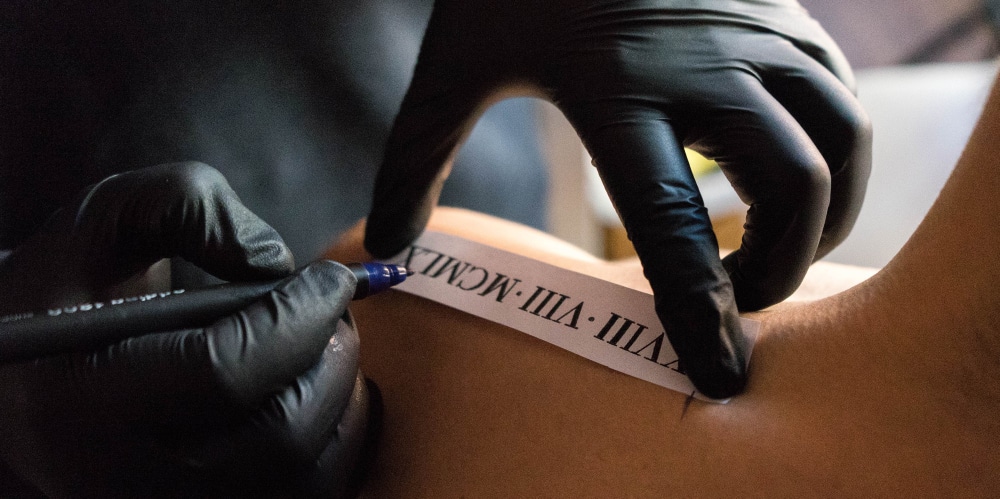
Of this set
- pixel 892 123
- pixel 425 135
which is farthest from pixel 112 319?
pixel 892 123

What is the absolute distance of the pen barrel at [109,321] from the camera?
0.48 metres

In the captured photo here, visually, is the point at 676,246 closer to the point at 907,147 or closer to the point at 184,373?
the point at 184,373

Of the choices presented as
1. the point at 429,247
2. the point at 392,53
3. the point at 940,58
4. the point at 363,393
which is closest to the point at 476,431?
the point at 363,393

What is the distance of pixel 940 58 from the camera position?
4.91 ft

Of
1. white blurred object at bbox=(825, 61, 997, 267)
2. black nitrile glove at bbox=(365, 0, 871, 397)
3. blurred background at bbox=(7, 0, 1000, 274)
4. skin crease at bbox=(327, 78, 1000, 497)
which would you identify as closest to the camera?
skin crease at bbox=(327, 78, 1000, 497)

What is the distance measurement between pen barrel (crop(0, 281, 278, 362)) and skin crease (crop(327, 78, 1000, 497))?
22 cm

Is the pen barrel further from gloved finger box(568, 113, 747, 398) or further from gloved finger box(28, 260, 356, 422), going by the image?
gloved finger box(568, 113, 747, 398)

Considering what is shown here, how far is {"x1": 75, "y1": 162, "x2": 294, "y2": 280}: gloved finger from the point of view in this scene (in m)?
0.58

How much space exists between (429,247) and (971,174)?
561 mm

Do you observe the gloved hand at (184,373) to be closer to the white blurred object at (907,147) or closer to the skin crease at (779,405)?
the skin crease at (779,405)

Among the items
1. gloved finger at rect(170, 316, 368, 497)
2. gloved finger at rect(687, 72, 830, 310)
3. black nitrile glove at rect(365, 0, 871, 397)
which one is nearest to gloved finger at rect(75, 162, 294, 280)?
gloved finger at rect(170, 316, 368, 497)

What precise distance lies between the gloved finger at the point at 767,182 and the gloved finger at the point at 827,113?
0.13ft

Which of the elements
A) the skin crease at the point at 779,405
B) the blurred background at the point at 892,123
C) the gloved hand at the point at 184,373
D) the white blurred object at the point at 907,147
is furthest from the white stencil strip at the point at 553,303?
the white blurred object at the point at 907,147

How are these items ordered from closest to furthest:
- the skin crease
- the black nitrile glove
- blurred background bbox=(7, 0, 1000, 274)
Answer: the skin crease, the black nitrile glove, blurred background bbox=(7, 0, 1000, 274)
